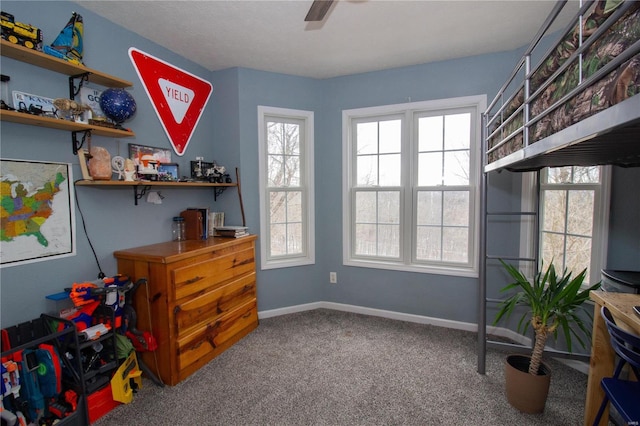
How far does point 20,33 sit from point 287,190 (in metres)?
2.22

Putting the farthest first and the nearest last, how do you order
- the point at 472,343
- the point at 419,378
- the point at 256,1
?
the point at 472,343 → the point at 419,378 → the point at 256,1

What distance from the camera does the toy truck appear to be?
151cm

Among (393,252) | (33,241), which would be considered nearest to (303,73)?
(393,252)

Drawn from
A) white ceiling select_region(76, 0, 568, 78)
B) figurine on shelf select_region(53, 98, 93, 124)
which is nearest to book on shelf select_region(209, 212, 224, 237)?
figurine on shelf select_region(53, 98, 93, 124)

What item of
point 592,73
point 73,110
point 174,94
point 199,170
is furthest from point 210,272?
point 592,73

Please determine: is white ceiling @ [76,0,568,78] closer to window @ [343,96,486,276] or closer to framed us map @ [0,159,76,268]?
window @ [343,96,486,276]

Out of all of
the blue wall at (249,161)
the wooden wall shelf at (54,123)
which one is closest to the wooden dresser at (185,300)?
the blue wall at (249,161)

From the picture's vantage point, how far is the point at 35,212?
174 cm

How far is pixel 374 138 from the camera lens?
10.5 ft

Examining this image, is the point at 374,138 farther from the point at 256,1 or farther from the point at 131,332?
the point at 131,332

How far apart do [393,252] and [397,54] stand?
6.43 feet

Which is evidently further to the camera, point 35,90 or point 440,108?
point 440,108

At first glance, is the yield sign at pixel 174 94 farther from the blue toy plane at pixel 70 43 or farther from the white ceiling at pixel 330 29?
the blue toy plane at pixel 70 43

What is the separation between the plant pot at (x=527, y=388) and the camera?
5.67 feet
